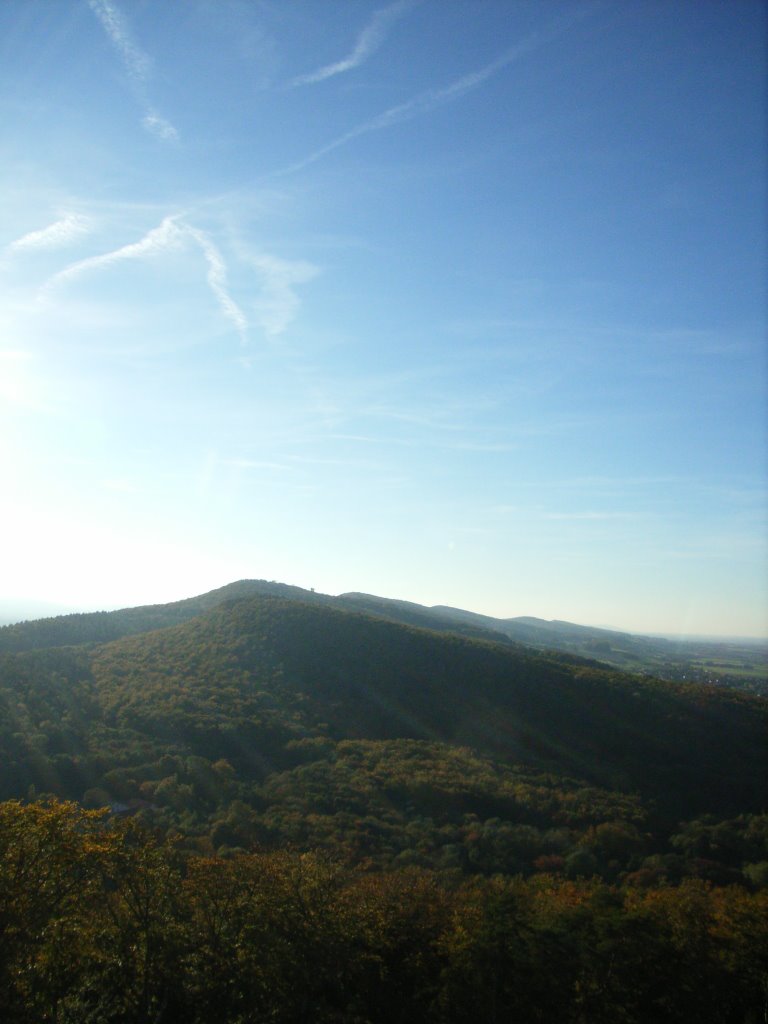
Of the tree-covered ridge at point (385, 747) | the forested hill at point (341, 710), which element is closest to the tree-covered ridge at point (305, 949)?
the tree-covered ridge at point (385, 747)

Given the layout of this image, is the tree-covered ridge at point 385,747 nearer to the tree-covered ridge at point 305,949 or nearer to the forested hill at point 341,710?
the forested hill at point 341,710

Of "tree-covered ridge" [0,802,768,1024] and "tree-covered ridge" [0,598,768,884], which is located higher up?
"tree-covered ridge" [0,802,768,1024]

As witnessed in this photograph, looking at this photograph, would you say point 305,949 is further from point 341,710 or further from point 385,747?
point 341,710

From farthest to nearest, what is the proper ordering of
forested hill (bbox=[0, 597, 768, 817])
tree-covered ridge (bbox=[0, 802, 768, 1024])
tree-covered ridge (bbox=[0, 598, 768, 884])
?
forested hill (bbox=[0, 597, 768, 817]) → tree-covered ridge (bbox=[0, 598, 768, 884]) → tree-covered ridge (bbox=[0, 802, 768, 1024])

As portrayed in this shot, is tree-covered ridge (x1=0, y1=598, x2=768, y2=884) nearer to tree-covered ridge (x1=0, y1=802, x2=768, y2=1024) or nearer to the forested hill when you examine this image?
the forested hill

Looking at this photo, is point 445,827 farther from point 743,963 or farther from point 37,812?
point 37,812

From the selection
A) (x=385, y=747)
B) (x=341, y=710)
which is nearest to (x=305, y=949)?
(x=385, y=747)

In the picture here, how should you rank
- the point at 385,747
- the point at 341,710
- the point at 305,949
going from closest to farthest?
the point at 305,949 < the point at 385,747 < the point at 341,710

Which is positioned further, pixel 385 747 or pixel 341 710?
pixel 341 710

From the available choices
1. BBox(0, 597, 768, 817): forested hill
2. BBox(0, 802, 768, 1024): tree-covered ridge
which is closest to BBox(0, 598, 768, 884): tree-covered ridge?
BBox(0, 597, 768, 817): forested hill

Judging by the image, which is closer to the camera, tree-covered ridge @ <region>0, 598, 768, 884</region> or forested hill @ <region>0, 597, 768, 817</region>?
tree-covered ridge @ <region>0, 598, 768, 884</region>
